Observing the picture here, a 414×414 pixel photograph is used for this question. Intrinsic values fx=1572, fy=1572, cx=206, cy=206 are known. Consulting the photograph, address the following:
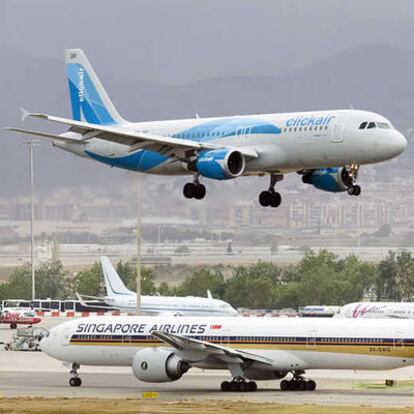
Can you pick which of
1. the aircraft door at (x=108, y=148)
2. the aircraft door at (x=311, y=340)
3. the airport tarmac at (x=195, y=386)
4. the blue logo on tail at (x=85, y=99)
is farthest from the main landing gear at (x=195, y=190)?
the aircraft door at (x=311, y=340)

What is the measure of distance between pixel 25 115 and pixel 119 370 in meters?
51.7

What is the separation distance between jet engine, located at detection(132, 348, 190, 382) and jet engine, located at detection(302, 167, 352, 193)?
1000 inches

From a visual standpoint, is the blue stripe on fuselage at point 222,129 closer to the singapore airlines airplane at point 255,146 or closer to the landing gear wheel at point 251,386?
the singapore airlines airplane at point 255,146

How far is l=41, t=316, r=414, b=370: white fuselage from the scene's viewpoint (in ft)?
335

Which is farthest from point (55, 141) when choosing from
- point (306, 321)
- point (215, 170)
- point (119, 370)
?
point (119, 370)

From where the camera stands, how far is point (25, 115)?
79.1 m

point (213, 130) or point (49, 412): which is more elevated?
point (213, 130)

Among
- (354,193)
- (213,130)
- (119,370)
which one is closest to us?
(354,193)

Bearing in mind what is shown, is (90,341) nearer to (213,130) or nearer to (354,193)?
(213,130)

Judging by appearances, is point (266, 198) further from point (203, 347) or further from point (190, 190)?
point (203, 347)

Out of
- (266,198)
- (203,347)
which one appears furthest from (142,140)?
(203,347)

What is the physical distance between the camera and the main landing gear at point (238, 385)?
103000mm

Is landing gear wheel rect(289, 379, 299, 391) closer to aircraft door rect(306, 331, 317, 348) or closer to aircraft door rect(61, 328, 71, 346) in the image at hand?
aircraft door rect(306, 331, 317, 348)

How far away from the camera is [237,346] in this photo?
351ft
